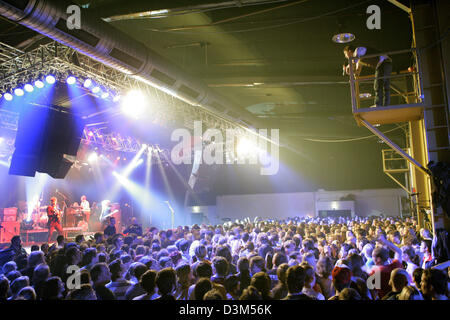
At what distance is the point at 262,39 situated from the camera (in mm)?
10773

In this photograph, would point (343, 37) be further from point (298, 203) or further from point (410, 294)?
point (298, 203)

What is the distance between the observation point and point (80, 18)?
654cm

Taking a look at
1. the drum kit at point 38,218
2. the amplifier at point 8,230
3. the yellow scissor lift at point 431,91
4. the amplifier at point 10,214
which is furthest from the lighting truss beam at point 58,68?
the drum kit at point 38,218

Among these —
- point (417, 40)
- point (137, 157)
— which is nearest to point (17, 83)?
point (417, 40)

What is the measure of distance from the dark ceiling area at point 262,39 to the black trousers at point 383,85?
169 centimetres

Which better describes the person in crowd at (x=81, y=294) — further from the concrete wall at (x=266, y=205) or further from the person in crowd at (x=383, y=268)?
the concrete wall at (x=266, y=205)

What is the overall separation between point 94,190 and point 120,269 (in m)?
21.3

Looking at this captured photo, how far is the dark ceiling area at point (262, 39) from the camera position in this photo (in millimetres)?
8414

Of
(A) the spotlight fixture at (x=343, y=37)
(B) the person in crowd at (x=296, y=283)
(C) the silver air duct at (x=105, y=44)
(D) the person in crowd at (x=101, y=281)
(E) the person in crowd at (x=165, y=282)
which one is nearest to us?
(B) the person in crowd at (x=296, y=283)

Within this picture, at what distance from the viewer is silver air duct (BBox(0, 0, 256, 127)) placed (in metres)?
5.86

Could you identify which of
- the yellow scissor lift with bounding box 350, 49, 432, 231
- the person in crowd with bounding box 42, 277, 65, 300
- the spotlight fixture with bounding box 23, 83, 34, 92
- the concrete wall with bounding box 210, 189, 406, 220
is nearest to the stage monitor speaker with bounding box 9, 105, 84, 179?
the spotlight fixture with bounding box 23, 83, 34, 92

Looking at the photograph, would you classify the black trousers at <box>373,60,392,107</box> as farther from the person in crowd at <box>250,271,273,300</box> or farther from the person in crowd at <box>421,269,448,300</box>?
the person in crowd at <box>250,271,273,300</box>

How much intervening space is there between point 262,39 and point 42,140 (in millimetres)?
7342

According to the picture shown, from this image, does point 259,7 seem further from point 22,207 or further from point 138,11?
point 22,207
